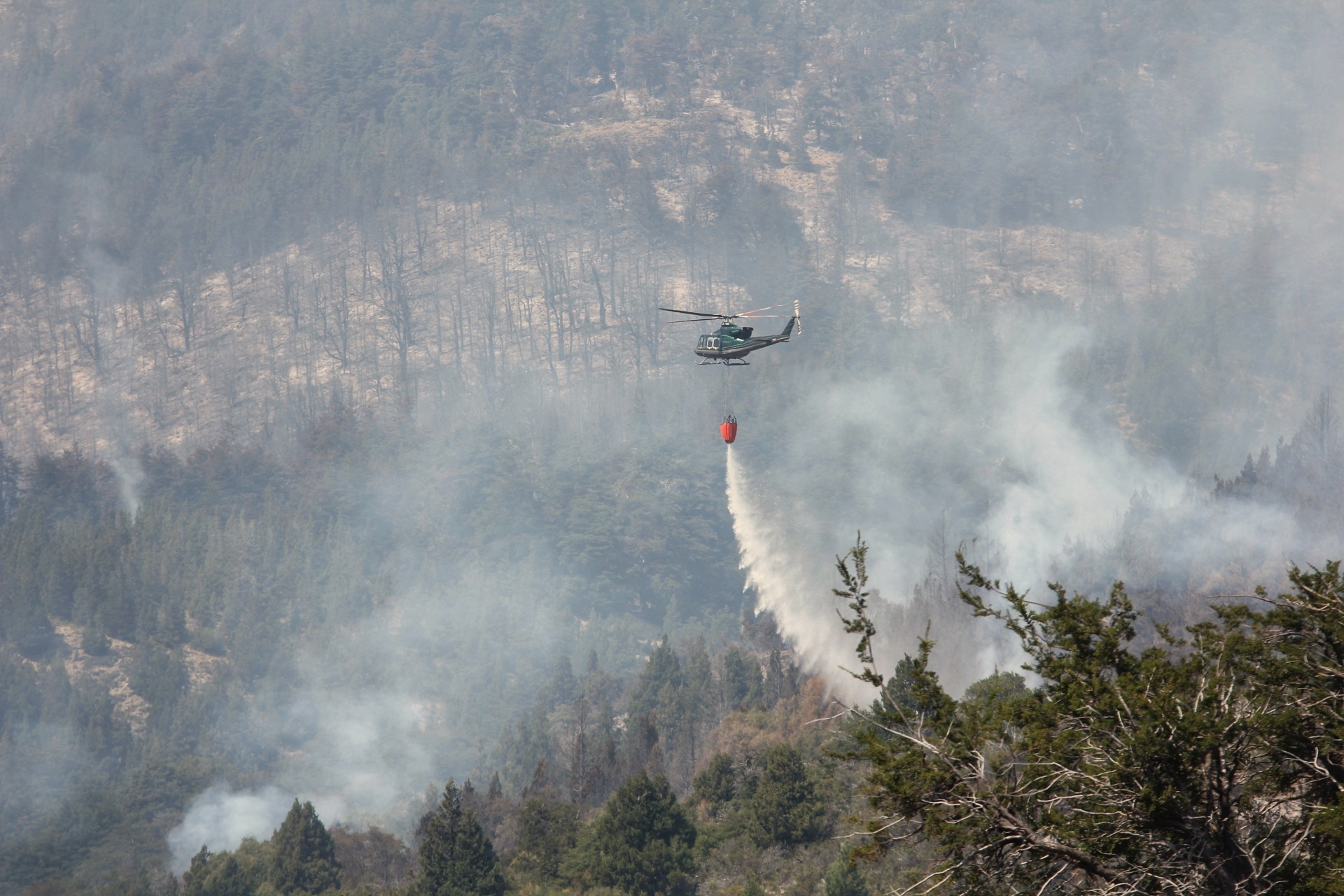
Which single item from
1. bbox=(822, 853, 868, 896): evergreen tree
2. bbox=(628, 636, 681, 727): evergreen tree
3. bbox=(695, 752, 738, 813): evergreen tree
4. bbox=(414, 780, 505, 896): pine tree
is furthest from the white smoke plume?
bbox=(822, 853, 868, 896): evergreen tree

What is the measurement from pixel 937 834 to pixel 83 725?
157 m

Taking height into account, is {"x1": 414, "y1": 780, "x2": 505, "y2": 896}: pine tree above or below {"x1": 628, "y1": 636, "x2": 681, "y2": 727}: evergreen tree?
above

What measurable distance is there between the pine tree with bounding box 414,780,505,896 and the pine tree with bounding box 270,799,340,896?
20782mm

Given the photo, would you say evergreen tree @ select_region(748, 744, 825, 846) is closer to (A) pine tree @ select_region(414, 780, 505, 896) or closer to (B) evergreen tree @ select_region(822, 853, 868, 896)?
(B) evergreen tree @ select_region(822, 853, 868, 896)

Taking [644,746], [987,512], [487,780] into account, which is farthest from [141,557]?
[987,512]

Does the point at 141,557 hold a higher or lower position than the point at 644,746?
lower

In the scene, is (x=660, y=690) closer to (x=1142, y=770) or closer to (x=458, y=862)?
(x=458, y=862)

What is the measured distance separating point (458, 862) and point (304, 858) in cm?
2708

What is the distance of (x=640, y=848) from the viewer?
7450cm

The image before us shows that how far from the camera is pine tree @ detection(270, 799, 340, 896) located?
9762 centimetres

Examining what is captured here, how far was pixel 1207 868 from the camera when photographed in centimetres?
2388

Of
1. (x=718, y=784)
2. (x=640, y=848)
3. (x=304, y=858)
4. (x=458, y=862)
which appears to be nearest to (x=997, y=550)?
(x=718, y=784)

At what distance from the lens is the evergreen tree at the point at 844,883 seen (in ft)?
211

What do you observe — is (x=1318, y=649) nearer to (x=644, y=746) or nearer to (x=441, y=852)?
(x=441, y=852)
